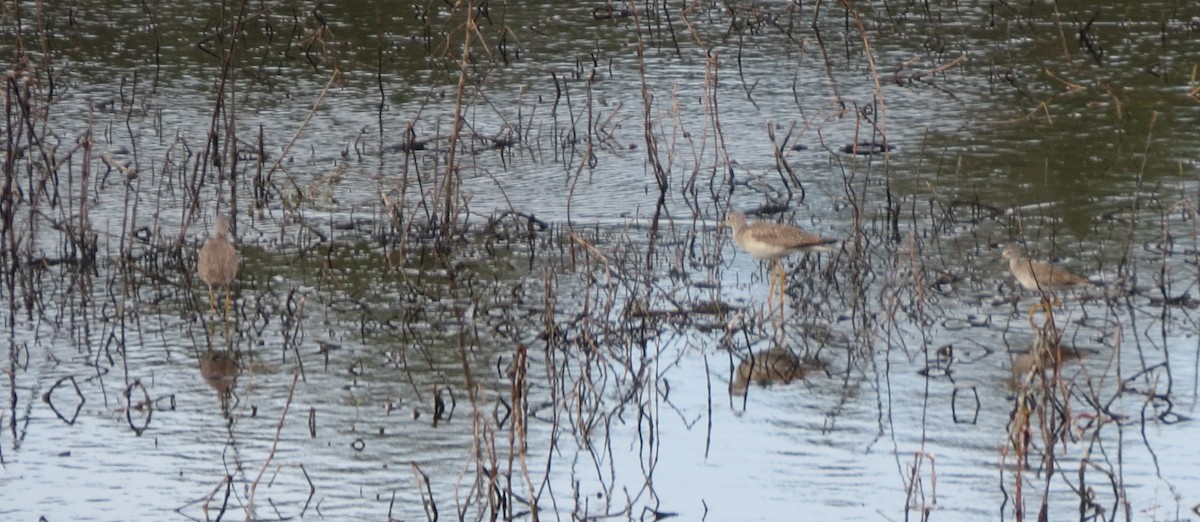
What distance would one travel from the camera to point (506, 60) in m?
14.3

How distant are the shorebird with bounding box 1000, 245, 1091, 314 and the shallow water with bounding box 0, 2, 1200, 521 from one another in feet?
0.43

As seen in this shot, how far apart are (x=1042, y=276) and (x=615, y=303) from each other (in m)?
1.88

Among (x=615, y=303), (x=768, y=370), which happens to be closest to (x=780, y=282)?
(x=615, y=303)

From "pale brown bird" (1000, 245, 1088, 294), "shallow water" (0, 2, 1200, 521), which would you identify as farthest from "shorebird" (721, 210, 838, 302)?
"pale brown bird" (1000, 245, 1088, 294)

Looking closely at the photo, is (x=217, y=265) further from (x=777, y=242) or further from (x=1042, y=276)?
(x=1042, y=276)

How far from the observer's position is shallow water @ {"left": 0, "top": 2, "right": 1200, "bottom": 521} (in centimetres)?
617

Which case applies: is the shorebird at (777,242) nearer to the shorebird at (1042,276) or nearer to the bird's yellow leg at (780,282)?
the bird's yellow leg at (780,282)

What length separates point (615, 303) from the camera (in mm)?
8289

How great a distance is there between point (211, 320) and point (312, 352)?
736 mm

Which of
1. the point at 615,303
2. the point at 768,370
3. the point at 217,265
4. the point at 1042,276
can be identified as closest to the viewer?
the point at 768,370

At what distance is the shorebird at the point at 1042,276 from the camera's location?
790cm

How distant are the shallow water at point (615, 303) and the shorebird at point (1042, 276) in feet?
0.43

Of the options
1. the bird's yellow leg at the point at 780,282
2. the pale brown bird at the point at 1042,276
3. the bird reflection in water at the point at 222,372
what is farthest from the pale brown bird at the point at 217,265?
the pale brown bird at the point at 1042,276

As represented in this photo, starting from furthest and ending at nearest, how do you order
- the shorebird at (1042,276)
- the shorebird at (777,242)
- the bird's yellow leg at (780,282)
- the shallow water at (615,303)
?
the shorebird at (777,242)
the bird's yellow leg at (780,282)
the shorebird at (1042,276)
the shallow water at (615,303)
